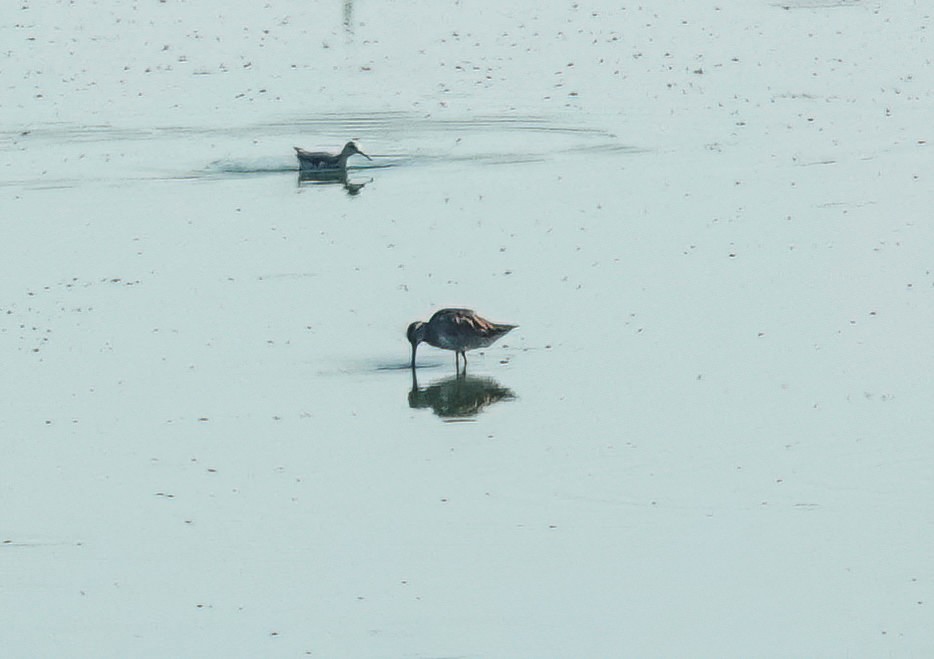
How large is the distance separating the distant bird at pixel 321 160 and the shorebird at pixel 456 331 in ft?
35.6

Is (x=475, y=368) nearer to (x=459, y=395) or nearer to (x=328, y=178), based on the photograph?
(x=459, y=395)

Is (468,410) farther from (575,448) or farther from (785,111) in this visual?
(785,111)

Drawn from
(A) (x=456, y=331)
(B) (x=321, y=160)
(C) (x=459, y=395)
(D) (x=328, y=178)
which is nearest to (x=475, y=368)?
(A) (x=456, y=331)

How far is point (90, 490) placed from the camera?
16.4 m

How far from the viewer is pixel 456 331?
19.4 metres

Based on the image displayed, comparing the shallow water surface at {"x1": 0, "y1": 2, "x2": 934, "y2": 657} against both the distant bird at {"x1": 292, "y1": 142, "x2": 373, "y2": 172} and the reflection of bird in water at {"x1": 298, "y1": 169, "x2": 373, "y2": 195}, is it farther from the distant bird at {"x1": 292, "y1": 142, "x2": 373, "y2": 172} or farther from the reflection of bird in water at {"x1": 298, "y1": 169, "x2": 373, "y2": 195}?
the distant bird at {"x1": 292, "y1": 142, "x2": 373, "y2": 172}

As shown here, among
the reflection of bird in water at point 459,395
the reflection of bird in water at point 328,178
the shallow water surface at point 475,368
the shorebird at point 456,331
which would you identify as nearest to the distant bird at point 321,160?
the reflection of bird in water at point 328,178

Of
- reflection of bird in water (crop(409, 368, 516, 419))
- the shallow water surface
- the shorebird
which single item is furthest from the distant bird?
reflection of bird in water (crop(409, 368, 516, 419))

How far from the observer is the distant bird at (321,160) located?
30.2 meters

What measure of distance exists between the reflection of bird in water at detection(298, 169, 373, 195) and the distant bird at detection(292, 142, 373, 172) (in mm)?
53

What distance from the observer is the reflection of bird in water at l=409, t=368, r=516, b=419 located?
1859 cm

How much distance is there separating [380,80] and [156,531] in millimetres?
24010

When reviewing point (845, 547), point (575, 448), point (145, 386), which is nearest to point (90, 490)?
point (145, 386)

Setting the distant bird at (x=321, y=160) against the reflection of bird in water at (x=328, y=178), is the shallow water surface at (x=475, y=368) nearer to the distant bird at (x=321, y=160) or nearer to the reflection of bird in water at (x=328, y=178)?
the reflection of bird in water at (x=328, y=178)
